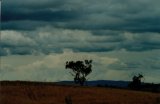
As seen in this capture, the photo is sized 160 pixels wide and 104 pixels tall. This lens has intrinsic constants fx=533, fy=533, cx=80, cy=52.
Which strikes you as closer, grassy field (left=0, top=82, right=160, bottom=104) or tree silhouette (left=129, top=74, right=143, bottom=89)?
grassy field (left=0, top=82, right=160, bottom=104)

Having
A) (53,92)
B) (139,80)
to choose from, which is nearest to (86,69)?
(139,80)

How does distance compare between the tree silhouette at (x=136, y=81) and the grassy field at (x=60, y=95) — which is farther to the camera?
the tree silhouette at (x=136, y=81)

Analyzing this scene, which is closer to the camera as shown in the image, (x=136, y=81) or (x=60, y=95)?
(x=60, y=95)

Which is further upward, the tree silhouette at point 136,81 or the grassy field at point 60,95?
the tree silhouette at point 136,81

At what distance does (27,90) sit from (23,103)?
47.3 ft

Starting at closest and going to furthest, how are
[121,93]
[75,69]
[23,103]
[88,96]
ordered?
[23,103] → [88,96] → [121,93] → [75,69]

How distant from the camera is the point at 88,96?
253 ft

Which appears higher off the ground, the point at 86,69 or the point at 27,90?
the point at 86,69

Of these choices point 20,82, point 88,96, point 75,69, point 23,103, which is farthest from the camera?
point 75,69

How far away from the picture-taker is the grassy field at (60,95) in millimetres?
70375

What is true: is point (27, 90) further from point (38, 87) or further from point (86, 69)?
point (86, 69)

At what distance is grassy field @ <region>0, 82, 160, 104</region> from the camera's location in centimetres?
7038

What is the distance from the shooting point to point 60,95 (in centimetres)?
7762

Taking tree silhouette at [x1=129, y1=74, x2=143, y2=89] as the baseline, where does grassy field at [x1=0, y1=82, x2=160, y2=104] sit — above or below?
below
